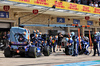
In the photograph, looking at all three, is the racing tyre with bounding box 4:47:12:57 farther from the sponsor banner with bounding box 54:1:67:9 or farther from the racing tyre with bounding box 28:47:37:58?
the sponsor banner with bounding box 54:1:67:9

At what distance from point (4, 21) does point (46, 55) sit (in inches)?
361

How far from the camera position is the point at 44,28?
28391 millimetres

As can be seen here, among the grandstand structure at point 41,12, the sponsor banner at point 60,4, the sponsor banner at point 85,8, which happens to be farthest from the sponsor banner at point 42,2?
the sponsor banner at point 85,8

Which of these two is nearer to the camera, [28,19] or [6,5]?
[6,5]

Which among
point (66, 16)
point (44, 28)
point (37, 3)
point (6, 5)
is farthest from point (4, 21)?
point (66, 16)

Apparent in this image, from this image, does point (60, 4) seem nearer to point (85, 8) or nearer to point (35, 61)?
point (85, 8)

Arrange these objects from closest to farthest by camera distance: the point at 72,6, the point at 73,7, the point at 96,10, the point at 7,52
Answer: the point at 7,52 → the point at 72,6 → the point at 73,7 → the point at 96,10

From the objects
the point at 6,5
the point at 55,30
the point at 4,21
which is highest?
the point at 6,5

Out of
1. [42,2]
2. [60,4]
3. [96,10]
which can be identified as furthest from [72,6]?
[96,10]

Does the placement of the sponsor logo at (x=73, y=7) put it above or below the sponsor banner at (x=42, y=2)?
below

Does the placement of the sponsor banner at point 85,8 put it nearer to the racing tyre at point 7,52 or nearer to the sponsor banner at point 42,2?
the sponsor banner at point 42,2

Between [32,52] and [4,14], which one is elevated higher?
[4,14]

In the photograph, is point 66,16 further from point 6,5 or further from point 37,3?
point 6,5

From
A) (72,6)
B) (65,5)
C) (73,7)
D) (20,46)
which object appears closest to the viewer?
(20,46)
